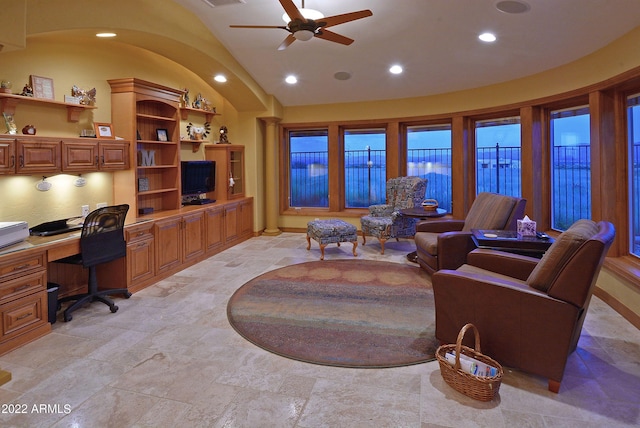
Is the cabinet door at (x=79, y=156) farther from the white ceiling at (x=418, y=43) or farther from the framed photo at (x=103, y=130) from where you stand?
the white ceiling at (x=418, y=43)

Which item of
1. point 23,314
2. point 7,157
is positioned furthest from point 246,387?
point 7,157

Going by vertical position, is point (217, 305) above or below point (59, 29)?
below

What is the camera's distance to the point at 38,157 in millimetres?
3447

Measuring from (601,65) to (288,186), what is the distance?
5296 millimetres

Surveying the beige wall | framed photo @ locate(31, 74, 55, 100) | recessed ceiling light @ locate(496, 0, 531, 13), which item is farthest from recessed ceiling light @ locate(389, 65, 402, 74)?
framed photo @ locate(31, 74, 55, 100)

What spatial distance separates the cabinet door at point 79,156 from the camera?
3709mm

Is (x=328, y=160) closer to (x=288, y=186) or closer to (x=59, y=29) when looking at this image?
(x=288, y=186)

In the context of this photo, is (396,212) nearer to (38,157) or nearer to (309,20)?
(309,20)

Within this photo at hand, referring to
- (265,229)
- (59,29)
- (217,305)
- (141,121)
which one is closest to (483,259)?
(217,305)

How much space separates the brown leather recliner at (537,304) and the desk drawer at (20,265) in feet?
10.1

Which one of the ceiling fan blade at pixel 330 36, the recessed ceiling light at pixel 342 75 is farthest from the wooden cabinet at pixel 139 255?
the recessed ceiling light at pixel 342 75

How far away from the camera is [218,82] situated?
234 inches

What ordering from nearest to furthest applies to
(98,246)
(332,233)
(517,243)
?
(517,243)
(98,246)
(332,233)

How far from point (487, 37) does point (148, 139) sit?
4397 mm
